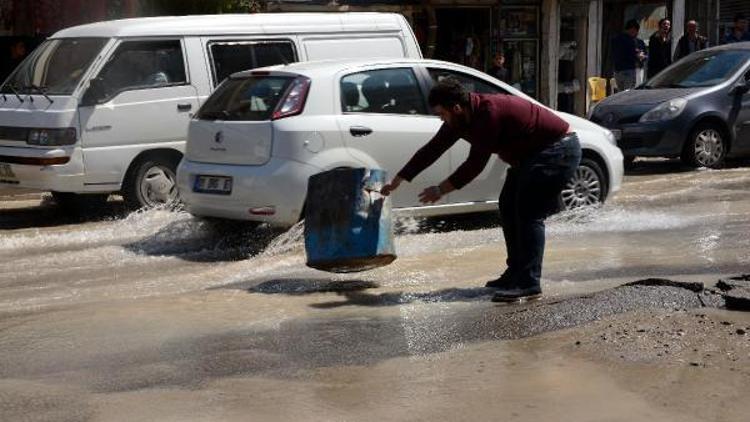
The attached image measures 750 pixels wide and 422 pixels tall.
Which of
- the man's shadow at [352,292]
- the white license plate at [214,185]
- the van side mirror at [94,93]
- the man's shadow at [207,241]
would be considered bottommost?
the man's shadow at [207,241]

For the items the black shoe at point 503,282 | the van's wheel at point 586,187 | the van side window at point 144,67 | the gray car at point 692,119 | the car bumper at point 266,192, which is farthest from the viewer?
the gray car at point 692,119

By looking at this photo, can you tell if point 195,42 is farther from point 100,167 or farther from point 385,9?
point 385,9

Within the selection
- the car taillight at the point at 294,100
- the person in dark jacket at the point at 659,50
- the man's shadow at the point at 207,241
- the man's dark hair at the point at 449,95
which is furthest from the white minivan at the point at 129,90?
the person in dark jacket at the point at 659,50

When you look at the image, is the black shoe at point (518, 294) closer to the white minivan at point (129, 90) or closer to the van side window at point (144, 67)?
the white minivan at point (129, 90)

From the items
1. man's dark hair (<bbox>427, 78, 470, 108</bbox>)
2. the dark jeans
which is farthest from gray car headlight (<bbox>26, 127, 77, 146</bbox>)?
the dark jeans

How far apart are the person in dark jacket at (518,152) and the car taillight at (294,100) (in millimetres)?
2293

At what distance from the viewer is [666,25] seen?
19562mm

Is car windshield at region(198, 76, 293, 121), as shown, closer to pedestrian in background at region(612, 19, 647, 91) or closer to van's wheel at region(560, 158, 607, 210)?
van's wheel at region(560, 158, 607, 210)

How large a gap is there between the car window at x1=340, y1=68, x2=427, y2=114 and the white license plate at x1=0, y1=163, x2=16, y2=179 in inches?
158

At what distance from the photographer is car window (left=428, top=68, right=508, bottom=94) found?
10.9 metres

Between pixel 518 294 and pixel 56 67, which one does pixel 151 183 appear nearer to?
pixel 56 67

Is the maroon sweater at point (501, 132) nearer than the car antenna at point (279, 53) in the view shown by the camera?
Yes

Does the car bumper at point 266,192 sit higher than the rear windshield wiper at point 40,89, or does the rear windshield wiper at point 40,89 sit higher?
the rear windshield wiper at point 40,89

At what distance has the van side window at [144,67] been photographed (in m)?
12.3
